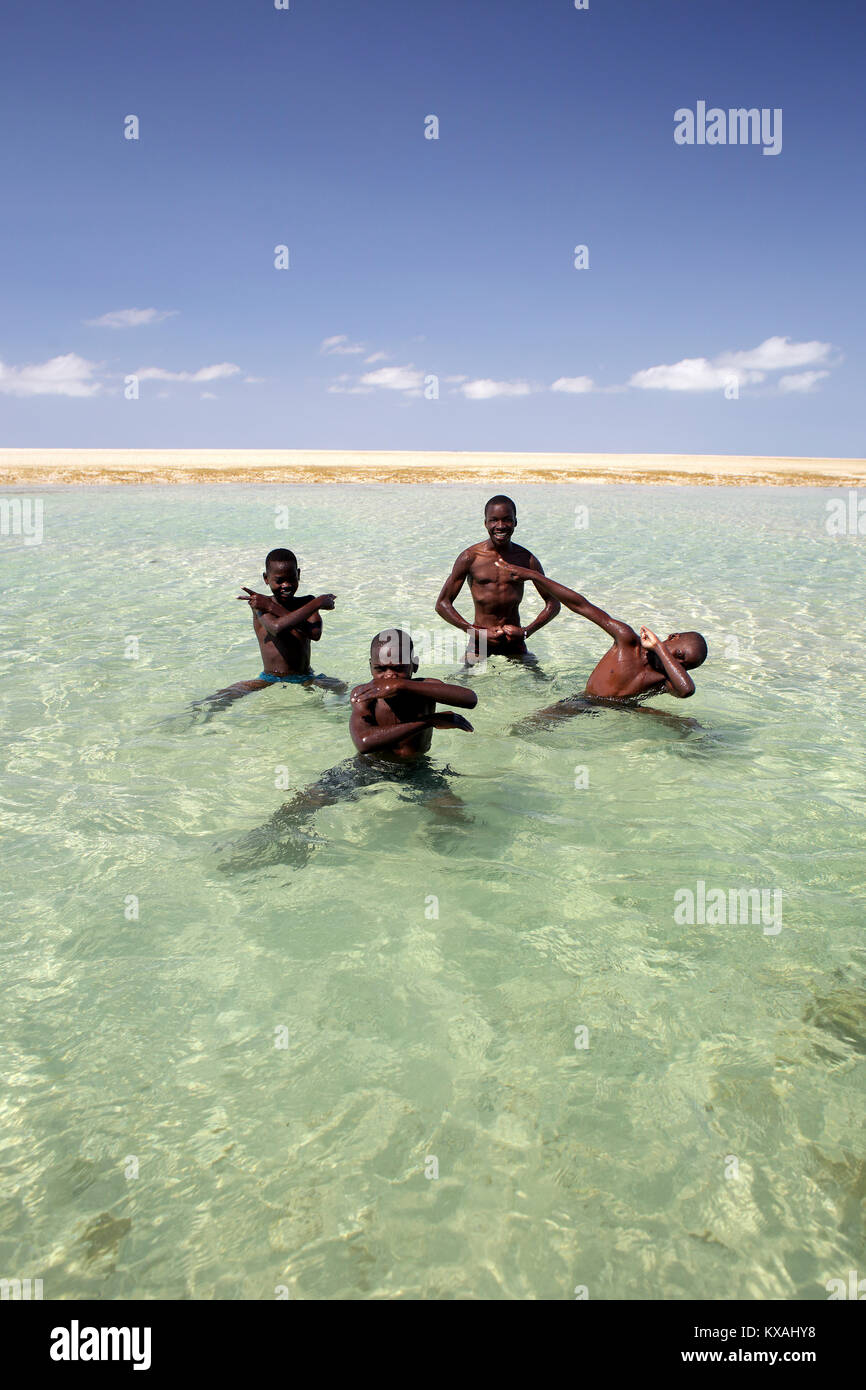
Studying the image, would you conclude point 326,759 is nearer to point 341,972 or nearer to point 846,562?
point 341,972

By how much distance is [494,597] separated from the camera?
7.11 metres

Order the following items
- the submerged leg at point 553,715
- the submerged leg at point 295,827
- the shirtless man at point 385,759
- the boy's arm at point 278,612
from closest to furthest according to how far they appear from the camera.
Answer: the submerged leg at point 295,827 < the shirtless man at point 385,759 < the submerged leg at point 553,715 < the boy's arm at point 278,612

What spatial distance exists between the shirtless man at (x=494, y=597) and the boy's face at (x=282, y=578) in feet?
4.43

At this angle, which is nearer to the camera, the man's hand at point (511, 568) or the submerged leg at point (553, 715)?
the submerged leg at point (553, 715)

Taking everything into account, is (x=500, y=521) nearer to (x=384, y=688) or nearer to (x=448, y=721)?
(x=448, y=721)

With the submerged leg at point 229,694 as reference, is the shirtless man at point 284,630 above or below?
above

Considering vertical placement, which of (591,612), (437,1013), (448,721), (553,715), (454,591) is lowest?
(437,1013)

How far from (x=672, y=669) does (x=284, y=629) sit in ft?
10.1

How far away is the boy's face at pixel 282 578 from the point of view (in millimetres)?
6289

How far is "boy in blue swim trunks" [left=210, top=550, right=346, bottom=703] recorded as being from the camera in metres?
6.28

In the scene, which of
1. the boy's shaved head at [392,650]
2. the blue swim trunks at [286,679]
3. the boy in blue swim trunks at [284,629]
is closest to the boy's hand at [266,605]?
the boy in blue swim trunks at [284,629]

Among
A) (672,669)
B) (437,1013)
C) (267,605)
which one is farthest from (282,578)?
(437,1013)

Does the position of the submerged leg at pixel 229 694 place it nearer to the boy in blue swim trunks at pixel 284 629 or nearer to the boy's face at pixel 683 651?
the boy in blue swim trunks at pixel 284 629

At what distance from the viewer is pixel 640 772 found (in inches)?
203
